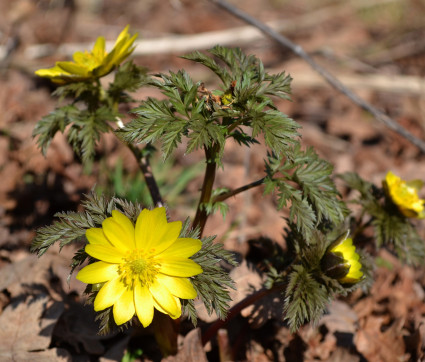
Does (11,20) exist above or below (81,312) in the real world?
above

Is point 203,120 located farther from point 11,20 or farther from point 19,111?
point 11,20

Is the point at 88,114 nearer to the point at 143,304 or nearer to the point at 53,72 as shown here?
the point at 53,72

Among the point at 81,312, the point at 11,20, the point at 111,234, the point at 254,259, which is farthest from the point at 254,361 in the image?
the point at 11,20

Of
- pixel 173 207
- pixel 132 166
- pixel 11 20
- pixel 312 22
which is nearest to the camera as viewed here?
pixel 173 207

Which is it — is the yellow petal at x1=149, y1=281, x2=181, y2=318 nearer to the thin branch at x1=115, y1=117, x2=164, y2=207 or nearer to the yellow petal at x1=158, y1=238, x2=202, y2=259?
the yellow petal at x1=158, y1=238, x2=202, y2=259

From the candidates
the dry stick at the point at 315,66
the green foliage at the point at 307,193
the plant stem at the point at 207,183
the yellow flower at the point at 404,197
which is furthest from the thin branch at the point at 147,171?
the dry stick at the point at 315,66

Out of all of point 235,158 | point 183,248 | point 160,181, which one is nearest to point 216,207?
point 183,248
